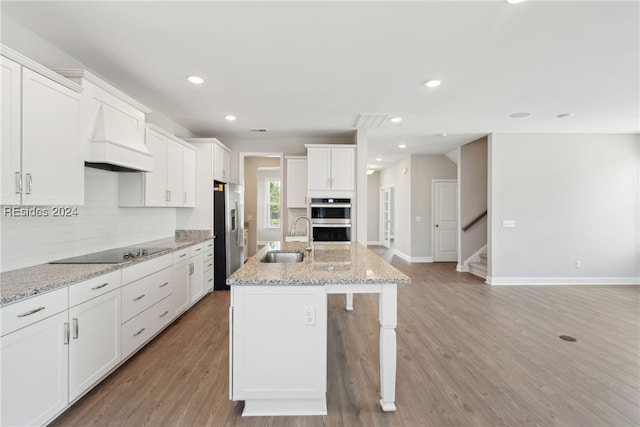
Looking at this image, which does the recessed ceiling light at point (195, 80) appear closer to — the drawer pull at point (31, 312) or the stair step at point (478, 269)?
the drawer pull at point (31, 312)

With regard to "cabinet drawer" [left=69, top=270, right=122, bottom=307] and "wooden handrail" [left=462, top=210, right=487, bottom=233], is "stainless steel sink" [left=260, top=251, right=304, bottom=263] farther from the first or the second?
"wooden handrail" [left=462, top=210, right=487, bottom=233]

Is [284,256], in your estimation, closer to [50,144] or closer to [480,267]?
[50,144]

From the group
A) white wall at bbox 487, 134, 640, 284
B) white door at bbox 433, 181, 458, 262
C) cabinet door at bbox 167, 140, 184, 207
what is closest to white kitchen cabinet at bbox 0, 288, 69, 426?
cabinet door at bbox 167, 140, 184, 207

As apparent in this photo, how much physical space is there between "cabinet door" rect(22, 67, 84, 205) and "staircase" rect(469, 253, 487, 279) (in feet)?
20.5

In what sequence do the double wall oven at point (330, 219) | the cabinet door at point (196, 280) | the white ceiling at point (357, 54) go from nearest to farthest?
the white ceiling at point (357, 54) < the cabinet door at point (196, 280) < the double wall oven at point (330, 219)

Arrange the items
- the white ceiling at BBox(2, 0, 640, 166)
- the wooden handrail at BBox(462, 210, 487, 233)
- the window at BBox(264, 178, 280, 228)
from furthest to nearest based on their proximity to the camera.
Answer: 1. the window at BBox(264, 178, 280, 228)
2. the wooden handrail at BBox(462, 210, 487, 233)
3. the white ceiling at BBox(2, 0, 640, 166)

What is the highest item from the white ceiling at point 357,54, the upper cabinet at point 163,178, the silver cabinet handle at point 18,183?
the white ceiling at point 357,54

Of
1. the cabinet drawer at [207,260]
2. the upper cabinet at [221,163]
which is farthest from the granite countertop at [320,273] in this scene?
the upper cabinet at [221,163]

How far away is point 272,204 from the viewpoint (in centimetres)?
849

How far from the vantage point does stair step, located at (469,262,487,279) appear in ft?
18.3

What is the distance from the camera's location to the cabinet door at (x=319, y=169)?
471 cm

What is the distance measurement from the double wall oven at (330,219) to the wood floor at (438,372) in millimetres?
1257

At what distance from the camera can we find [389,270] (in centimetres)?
207

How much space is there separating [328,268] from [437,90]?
244 centimetres
